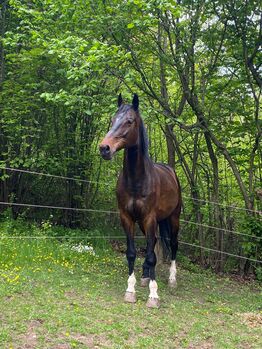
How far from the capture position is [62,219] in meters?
10.1

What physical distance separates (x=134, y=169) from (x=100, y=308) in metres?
1.73

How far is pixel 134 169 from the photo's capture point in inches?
210

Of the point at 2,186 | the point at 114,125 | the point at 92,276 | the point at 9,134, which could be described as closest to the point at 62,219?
the point at 2,186

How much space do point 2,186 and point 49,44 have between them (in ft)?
15.6

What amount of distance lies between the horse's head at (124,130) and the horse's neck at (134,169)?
16cm

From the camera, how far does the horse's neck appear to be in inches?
209

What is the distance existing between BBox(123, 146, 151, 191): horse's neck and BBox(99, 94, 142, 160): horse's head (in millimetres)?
158

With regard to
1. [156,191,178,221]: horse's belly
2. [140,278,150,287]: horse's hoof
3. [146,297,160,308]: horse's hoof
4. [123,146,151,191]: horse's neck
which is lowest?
[140,278,150,287]: horse's hoof

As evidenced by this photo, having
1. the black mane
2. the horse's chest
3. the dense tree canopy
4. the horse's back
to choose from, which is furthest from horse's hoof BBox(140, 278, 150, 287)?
the dense tree canopy

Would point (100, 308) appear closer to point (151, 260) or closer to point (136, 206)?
point (151, 260)

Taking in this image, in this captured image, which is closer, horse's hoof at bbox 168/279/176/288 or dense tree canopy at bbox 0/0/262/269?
horse's hoof at bbox 168/279/176/288

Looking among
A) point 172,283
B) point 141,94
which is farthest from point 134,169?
point 141,94

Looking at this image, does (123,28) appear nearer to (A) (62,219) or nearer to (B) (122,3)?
(B) (122,3)

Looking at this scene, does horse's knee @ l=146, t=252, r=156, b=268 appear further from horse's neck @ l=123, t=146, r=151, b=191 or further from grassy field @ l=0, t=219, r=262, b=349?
horse's neck @ l=123, t=146, r=151, b=191
